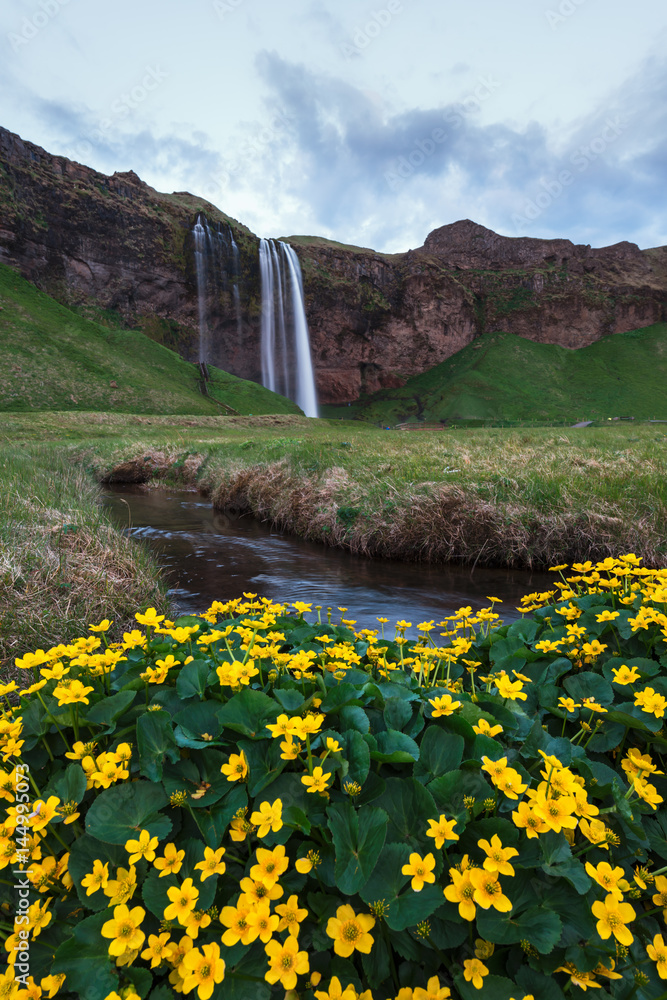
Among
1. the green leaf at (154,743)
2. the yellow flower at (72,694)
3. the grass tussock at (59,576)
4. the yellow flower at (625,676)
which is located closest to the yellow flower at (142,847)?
the green leaf at (154,743)

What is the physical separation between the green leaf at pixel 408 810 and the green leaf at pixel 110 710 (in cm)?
101

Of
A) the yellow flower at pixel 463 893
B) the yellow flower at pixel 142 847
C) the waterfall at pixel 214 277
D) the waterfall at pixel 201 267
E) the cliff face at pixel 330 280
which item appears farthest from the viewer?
the waterfall at pixel 214 277

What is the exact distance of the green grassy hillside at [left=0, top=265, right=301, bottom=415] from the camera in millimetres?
45094

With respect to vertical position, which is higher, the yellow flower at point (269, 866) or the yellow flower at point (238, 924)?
the yellow flower at point (269, 866)

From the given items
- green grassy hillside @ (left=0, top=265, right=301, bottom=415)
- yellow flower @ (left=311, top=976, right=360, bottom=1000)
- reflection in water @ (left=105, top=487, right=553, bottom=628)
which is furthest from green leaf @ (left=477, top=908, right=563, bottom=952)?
green grassy hillside @ (left=0, top=265, right=301, bottom=415)

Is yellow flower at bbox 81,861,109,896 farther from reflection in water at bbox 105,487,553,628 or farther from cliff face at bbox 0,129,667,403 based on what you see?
cliff face at bbox 0,129,667,403

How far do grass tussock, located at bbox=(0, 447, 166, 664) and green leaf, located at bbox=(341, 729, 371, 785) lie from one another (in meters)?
2.93

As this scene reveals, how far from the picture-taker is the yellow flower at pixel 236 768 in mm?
1468

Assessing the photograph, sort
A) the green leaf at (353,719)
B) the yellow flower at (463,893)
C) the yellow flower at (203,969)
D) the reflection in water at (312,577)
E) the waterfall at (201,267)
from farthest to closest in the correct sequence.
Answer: the waterfall at (201,267) → the reflection in water at (312,577) → the green leaf at (353,719) → the yellow flower at (463,893) → the yellow flower at (203,969)

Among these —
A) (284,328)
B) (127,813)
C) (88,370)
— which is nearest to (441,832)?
(127,813)

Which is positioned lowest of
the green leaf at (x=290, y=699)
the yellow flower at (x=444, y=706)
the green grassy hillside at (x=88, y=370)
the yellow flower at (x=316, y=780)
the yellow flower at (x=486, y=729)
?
the yellow flower at (x=316, y=780)

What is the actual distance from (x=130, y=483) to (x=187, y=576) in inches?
453

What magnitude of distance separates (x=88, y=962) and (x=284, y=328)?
3315 inches

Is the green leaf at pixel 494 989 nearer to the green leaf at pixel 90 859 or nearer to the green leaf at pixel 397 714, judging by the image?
the green leaf at pixel 397 714
